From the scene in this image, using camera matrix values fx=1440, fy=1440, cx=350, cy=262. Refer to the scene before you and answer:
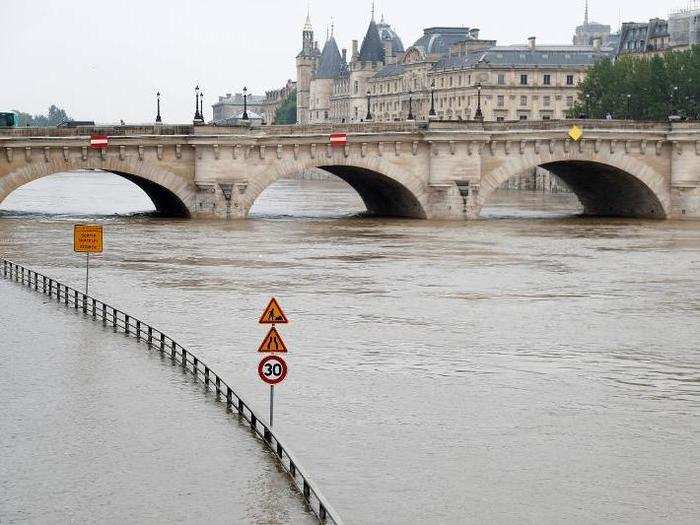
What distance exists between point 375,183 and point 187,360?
55.8 metres

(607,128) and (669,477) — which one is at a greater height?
(607,128)

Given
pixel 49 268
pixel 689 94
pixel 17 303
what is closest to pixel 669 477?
pixel 17 303

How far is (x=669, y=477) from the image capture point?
26156 millimetres

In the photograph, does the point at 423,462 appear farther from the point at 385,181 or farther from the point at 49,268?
the point at 385,181

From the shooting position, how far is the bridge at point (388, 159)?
74750mm

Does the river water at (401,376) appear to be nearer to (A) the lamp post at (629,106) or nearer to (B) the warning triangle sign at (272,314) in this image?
(B) the warning triangle sign at (272,314)

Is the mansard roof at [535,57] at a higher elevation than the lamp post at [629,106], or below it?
higher

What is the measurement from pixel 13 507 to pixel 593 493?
32.3ft

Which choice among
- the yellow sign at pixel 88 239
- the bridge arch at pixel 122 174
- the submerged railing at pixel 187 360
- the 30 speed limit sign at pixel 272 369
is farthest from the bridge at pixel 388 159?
the 30 speed limit sign at pixel 272 369

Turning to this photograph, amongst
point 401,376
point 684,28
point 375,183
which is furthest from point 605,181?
point 684,28

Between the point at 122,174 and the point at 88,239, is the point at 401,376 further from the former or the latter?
the point at 122,174

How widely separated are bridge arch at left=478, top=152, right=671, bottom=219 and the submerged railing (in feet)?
122

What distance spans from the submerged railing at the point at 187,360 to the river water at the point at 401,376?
368mm

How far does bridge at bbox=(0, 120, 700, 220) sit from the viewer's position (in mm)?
74750
